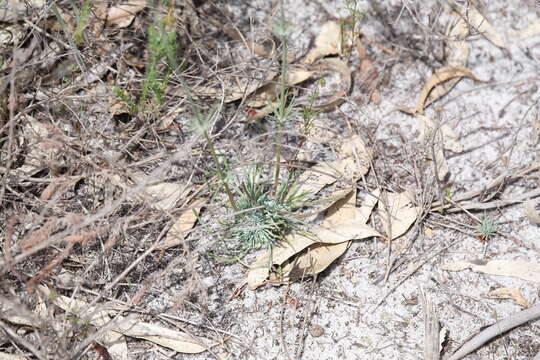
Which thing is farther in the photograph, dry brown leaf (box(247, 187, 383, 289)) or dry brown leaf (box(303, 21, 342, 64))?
dry brown leaf (box(303, 21, 342, 64))

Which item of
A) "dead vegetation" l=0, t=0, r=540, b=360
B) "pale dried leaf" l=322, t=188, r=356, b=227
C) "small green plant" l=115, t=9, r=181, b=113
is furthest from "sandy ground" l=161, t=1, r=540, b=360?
"small green plant" l=115, t=9, r=181, b=113

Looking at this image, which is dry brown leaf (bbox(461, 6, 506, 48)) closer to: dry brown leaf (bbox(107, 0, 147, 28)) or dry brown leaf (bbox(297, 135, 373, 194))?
dry brown leaf (bbox(297, 135, 373, 194))

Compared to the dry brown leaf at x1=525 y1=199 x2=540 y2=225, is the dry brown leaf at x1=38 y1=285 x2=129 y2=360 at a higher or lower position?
lower

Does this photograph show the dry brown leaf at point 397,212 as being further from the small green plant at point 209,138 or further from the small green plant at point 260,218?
the small green plant at point 209,138

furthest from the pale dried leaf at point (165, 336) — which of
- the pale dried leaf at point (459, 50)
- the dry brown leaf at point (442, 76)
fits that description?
the pale dried leaf at point (459, 50)

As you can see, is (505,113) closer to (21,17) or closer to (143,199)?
(143,199)

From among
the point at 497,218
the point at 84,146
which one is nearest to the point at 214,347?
the point at 84,146
